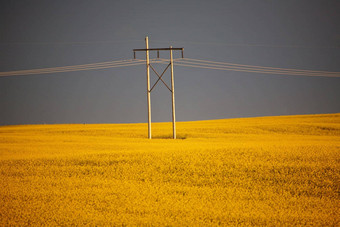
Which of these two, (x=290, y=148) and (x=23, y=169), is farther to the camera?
(x=290, y=148)

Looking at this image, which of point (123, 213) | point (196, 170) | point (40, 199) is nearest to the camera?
point (123, 213)

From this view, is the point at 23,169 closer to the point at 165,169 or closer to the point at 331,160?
the point at 165,169

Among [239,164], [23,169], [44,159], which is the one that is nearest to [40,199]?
[23,169]

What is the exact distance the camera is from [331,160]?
15047 millimetres

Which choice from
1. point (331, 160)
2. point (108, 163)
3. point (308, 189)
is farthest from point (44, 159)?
point (331, 160)

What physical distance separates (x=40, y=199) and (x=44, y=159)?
6.16 metres

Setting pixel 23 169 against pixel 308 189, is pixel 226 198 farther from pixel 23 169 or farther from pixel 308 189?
pixel 23 169

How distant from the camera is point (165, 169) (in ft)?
47.9

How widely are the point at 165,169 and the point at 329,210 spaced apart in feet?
22.8

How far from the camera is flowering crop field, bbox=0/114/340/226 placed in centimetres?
939

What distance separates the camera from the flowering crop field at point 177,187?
30.8 feet

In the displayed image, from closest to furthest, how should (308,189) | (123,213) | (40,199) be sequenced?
(123,213), (40,199), (308,189)

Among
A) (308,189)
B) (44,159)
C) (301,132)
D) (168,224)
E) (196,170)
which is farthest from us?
(301,132)

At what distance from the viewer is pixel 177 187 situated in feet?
40.6
